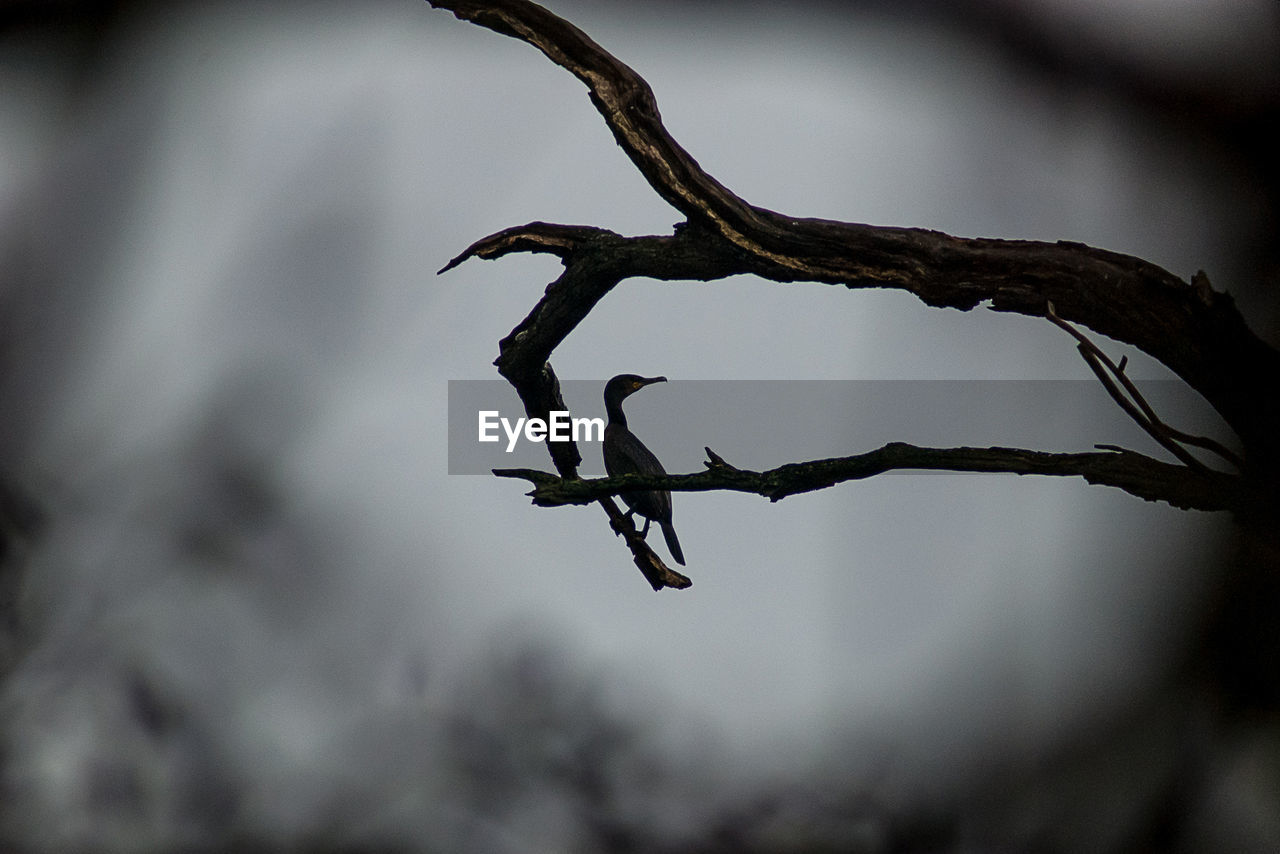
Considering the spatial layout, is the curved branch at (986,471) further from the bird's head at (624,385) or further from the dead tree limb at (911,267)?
the bird's head at (624,385)

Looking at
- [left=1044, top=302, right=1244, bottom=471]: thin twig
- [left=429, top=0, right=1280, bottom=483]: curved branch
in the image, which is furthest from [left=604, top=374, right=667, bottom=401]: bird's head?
[left=1044, top=302, right=1244, bottom=471]: thin twig

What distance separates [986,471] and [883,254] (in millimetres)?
582

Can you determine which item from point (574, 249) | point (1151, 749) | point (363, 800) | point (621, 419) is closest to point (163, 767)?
point (363, 800)

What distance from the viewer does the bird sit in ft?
10.7

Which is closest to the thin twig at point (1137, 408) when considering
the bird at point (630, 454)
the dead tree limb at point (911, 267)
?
the dead tree limb at point (911, 267)

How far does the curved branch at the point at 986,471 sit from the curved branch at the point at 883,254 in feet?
0.67

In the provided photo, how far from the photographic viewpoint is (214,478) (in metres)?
4.31

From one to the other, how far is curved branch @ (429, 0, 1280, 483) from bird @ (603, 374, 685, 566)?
3.75 ft

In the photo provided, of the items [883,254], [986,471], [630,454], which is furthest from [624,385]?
[986,471]

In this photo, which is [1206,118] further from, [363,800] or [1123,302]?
[363,800]

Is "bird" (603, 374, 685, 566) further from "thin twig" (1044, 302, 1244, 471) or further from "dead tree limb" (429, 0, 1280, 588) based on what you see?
"thin twig" (1044, 302, 1244, 471)

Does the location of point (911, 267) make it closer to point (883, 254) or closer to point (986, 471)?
point (883, 254)

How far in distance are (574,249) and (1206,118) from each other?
1410 mm

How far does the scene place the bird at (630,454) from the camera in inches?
129
